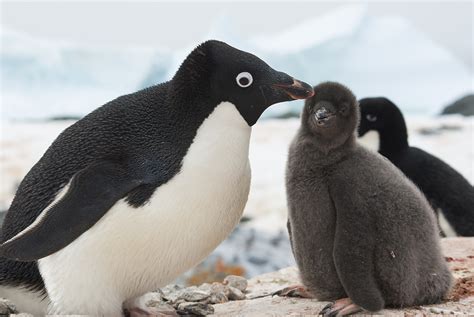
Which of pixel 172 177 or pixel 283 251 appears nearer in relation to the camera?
pixel 172 177

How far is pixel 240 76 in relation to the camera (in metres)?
2.67

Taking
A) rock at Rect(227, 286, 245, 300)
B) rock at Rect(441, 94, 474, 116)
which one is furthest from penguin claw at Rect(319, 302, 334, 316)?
rock at Rect(441, 94, 474, 116)

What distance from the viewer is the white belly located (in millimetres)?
2529

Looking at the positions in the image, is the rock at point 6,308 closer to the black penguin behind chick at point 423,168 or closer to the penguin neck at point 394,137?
the black penguin behind chick at point 423,168

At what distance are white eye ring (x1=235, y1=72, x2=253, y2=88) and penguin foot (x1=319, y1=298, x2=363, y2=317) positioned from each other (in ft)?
2.75

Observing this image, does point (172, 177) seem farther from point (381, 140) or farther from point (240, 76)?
point (381, 140)

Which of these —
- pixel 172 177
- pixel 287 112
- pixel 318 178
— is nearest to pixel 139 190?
pixel 172 177

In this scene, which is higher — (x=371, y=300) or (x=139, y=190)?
(x=139, y=190)

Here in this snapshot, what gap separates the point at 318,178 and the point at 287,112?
12.5 metres

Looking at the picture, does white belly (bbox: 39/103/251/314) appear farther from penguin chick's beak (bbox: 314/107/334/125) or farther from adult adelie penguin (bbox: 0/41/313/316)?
penguin chick's beak (bbox: 314/107/334/125)

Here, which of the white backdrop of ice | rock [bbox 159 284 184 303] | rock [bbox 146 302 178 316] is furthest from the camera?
the white backdrop of ice

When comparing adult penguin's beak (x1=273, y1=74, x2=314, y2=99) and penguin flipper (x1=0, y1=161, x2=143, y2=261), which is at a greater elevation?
adult penguin's beak (x1=273, y1=74, x2=314, y2=99)

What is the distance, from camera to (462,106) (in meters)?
15.6

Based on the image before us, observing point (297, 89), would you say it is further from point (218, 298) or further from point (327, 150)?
point (218, 298)
